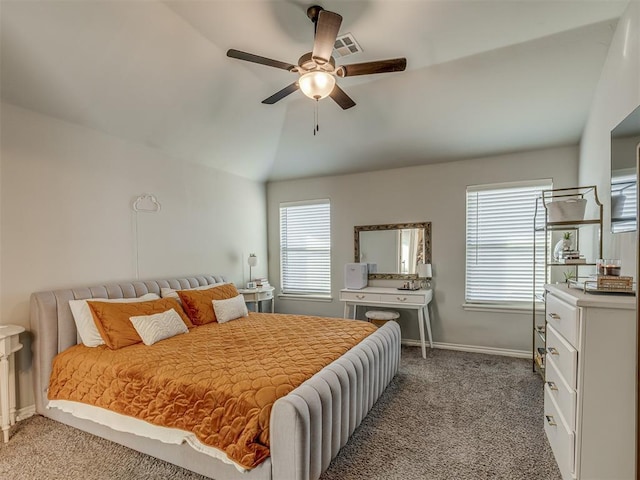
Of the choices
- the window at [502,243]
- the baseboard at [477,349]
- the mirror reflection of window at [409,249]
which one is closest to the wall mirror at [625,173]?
the window at [502,243]

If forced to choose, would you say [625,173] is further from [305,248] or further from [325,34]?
[305,248]

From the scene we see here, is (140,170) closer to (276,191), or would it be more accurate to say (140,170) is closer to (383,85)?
(276,191)

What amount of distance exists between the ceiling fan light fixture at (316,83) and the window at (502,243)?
9.64ft

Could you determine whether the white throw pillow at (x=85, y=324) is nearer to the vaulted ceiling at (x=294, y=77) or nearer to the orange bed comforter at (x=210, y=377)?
the orange bed comforter at (x=210, y=377)

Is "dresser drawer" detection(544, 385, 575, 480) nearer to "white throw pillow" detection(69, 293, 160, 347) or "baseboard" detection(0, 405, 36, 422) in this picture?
"white throw pillow" detection(69, 293, 160, 347)

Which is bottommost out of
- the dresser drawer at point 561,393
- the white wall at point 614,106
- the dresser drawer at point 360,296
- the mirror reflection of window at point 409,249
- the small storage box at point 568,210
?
the dresser drawer at point 561,393

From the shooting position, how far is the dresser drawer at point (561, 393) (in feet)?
5.84

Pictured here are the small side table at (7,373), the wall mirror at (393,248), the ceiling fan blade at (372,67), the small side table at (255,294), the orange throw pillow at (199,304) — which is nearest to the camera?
the ceiling fan blade at (372,67)

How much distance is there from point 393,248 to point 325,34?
3385 millimetres

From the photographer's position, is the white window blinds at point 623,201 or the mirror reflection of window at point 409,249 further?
the mirror reflection of window at point 409,249

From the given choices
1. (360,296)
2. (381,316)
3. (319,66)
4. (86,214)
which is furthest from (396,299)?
(86,214)

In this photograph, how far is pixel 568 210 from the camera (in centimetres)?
290

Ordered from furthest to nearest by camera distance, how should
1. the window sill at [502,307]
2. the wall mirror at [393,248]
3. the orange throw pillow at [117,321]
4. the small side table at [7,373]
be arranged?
the wall mirror at [393,248], the window sill at [502,307], the orange throw pillow at [117,321], the small side table at [7,373]

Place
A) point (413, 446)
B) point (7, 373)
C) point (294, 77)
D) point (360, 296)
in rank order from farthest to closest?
point (360, 296) < point (294, 77) < point (7, 373) < point (413, 446)
